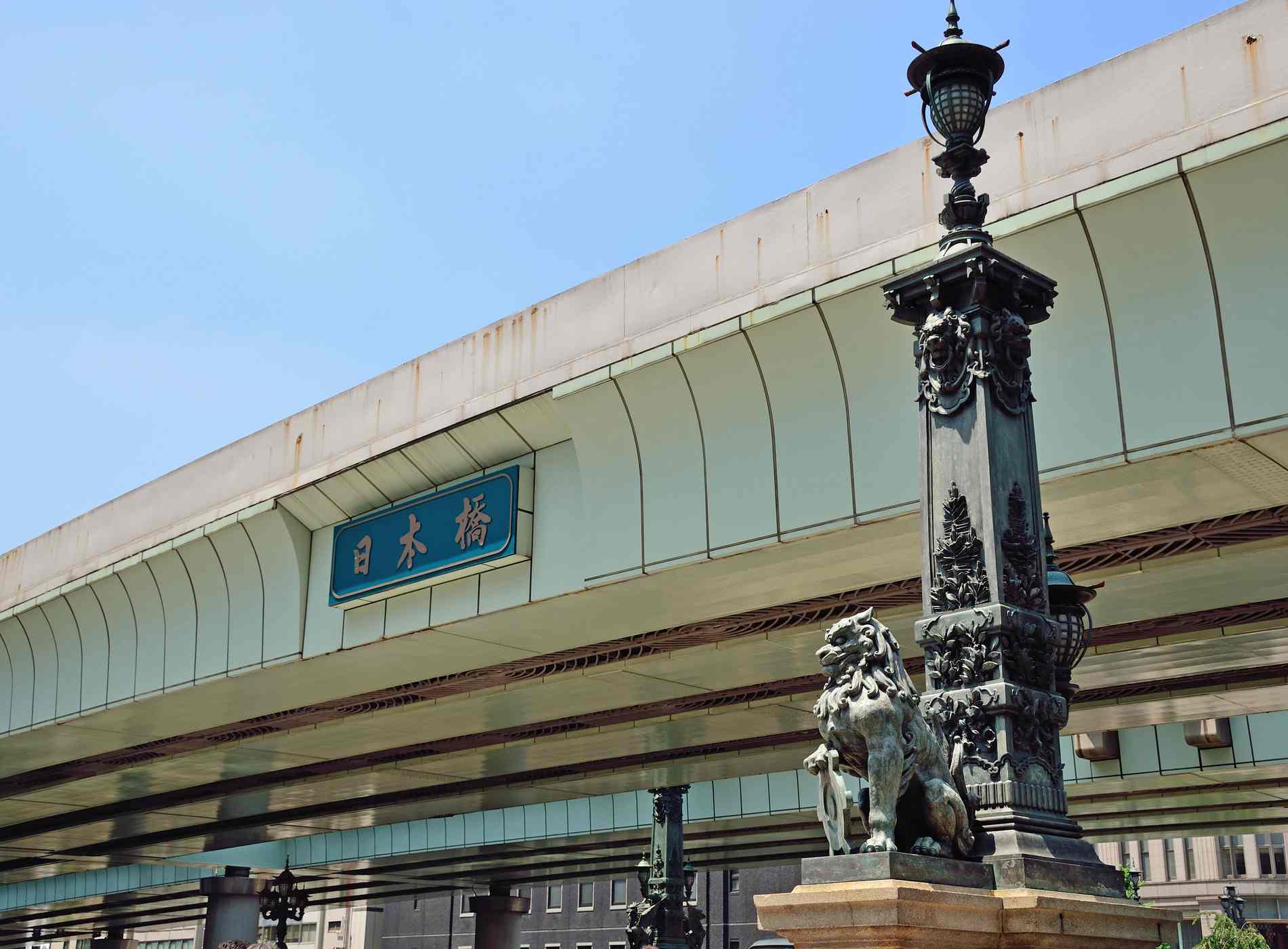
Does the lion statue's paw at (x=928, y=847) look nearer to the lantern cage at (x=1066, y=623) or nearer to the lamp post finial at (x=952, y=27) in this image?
the lantern cage at (x=1066, y=623)

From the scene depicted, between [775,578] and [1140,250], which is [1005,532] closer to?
[1140,250]

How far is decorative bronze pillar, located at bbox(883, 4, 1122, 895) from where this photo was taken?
20.4 ft

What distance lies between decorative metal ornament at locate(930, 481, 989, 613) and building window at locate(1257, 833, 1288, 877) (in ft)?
232

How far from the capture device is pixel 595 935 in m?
66.6

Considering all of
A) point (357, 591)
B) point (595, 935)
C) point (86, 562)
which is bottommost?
point (595, 935)

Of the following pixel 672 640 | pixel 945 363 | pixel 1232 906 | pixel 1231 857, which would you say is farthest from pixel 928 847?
pixel 1231 857

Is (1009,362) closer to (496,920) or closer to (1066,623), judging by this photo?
(1066,623)

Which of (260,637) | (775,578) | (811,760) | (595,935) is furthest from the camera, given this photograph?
(595,935)

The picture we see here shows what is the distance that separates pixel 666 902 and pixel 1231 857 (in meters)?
57.6

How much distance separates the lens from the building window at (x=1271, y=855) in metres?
68.2

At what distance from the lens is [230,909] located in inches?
1564

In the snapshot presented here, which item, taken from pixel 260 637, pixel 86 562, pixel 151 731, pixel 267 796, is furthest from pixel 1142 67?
pixel 267 796

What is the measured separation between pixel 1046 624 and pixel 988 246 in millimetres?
1926

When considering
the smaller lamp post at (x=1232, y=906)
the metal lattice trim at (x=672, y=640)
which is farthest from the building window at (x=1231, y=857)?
the metal lattice trim at (x=672, y=640)
